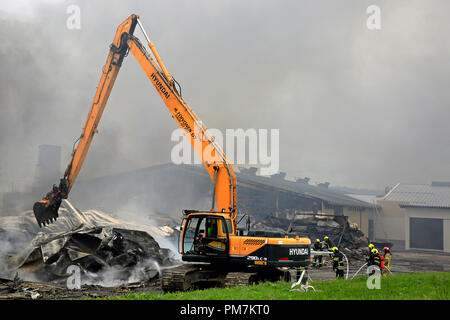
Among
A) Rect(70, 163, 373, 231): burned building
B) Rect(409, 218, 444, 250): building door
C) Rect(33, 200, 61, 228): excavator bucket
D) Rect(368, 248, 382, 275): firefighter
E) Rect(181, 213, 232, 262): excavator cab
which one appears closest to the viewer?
Rect(181, 213, 232, 262): excavator cab

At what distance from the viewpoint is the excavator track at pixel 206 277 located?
36.9 feet

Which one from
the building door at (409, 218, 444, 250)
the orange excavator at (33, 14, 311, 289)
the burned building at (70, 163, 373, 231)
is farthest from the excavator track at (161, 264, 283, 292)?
the building door at (409, 218, 444, 250)

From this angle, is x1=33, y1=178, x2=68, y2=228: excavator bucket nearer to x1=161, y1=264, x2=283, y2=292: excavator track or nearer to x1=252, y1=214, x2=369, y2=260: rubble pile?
x1=161, y1=264, x2=283, y2=292: excavator track

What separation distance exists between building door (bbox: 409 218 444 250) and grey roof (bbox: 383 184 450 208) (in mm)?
1725

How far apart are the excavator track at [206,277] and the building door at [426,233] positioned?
34414mm

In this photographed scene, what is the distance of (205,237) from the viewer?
1183 cm

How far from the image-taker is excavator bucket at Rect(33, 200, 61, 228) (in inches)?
660

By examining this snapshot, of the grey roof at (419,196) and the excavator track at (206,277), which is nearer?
the excavator track at (206,277)

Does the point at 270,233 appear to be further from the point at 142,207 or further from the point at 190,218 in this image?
the point at 142,207

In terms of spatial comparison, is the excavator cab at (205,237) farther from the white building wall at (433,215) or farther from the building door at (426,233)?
the building door at (426,233)

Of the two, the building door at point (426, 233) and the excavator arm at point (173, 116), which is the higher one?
the excavator arm at point (173, 116)

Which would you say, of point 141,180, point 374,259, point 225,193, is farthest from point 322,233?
point 141,180

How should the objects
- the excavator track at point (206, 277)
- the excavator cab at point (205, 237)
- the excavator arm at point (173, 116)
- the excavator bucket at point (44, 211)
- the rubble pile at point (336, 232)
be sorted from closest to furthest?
the excavator track at point (206, 277), the excavator cab at point (205, 237), the excavator arm at point (173, 116), the excavator bucket at point (44, 211), the rubble pile at point (336, 232)

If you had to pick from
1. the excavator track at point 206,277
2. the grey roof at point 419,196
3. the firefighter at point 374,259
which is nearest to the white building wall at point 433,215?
the grey roof at point 419,196
